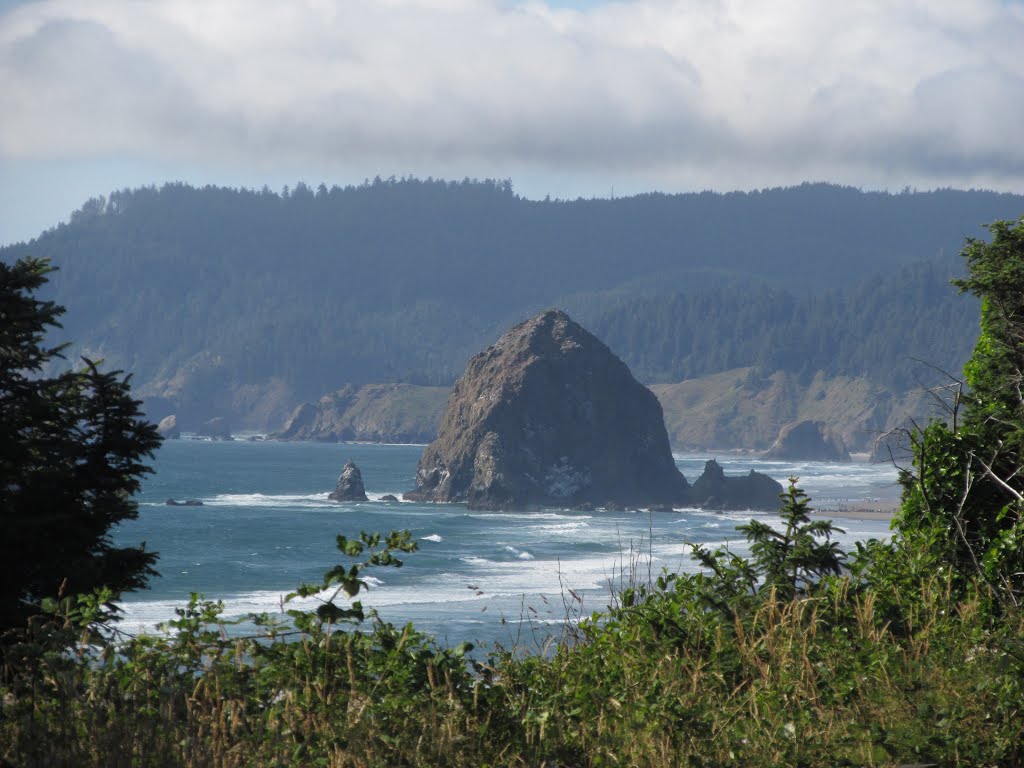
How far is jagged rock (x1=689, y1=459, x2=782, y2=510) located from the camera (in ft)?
356

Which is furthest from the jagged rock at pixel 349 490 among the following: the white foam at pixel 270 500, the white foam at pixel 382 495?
the white foam at pixel 382 495

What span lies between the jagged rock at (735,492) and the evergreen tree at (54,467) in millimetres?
96513

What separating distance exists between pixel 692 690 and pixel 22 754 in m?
3.02

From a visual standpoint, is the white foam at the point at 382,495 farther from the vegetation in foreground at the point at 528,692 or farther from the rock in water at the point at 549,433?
the vegetation in foreground at the point at 528,692

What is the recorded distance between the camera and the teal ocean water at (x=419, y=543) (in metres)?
45.7

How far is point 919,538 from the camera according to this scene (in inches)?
345

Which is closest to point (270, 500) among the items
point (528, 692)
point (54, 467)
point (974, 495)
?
point (54, 467)

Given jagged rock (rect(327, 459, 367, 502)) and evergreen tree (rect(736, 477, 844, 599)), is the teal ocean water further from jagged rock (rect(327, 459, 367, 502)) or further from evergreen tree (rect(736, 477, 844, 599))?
evergreen tree (rect(736, 477, 844, 599))


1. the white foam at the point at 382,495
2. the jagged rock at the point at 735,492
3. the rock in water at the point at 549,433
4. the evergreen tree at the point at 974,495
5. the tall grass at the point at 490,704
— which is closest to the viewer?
the tall grass at the point at 490,704

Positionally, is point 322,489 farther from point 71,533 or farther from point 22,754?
point 22,754

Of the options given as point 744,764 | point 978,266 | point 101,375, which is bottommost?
point 744,764

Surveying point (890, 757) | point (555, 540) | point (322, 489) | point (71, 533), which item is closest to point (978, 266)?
point (890, 757)

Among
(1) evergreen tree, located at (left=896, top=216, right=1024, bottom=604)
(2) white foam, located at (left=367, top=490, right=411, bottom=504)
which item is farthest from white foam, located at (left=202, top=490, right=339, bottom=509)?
(1) evergreen tree, located at (left=896, top=216, right=1024, bottom=604)

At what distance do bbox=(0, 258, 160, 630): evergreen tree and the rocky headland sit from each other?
95.4 metres
